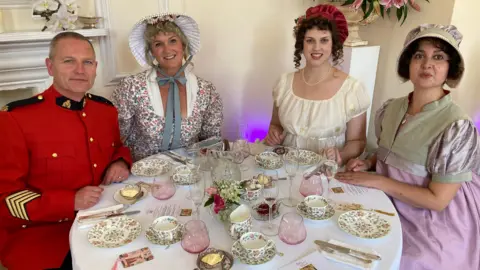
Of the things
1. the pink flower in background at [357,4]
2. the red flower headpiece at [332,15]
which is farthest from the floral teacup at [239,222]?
the pink flower in background at [357,4]

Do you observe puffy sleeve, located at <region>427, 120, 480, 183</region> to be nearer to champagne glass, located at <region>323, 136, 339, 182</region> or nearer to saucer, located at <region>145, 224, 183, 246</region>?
champagne glass, located at <region>323, 136, 339, 182</region>

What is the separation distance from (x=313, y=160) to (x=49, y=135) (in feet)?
3.72

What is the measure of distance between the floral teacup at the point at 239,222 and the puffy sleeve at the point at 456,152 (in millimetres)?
793

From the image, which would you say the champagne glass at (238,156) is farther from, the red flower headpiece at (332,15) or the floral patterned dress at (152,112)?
the red flower headpiece at (332,15)

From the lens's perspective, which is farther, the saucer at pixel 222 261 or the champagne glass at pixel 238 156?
the champagne glass at pixel 238 156

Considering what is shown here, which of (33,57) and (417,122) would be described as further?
(33,57)

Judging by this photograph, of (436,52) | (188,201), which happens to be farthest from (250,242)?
(436,52)

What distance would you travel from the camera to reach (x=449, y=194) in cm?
151

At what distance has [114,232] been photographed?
4.13ft

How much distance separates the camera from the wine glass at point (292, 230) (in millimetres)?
1196

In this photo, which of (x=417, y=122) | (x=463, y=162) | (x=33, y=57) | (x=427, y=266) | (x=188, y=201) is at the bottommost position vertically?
(x=427, y=266)

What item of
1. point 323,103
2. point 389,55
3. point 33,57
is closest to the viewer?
point 323,103

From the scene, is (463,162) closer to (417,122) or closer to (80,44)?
(417,122)

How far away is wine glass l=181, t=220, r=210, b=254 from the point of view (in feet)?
3.85
